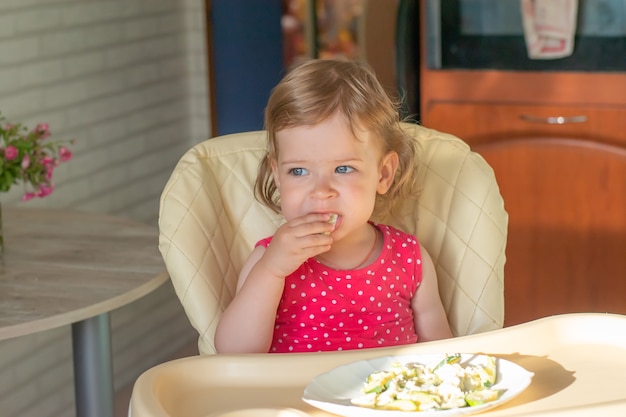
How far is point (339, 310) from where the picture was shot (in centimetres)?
187

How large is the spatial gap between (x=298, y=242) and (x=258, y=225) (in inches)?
13.9

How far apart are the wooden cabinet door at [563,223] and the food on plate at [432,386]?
Answer: 2.08 metres

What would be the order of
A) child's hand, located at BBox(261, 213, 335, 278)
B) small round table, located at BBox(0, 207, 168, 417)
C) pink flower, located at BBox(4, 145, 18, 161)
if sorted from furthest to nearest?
pink flower, located at BBox(4, 145, 18, 161) → small round table, located at BBox(0, 207, 168, 417) → child's hand, located at BBox(261, 213, 335, 278)

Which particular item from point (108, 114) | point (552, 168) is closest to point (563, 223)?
point (552, 168)

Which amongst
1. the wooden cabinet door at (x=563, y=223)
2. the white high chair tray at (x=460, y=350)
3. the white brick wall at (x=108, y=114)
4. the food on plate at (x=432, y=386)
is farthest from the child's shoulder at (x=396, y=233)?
the wooden cabinet door at (x=563, y=223)

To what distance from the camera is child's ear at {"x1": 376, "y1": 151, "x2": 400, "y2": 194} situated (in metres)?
1.89

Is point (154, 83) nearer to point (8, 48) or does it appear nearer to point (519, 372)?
point (8, 48)

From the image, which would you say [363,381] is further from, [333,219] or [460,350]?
[333,219]

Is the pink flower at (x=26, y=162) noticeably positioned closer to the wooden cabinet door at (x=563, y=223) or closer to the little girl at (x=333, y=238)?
the little girl at (x=333, y=238)

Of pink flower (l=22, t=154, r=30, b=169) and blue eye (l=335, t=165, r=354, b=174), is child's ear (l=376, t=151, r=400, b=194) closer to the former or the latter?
blue eye (l=335, t=165, r=354, b=174)

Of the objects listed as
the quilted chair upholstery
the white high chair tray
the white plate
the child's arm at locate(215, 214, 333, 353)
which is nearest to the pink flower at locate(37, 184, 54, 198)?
the quilted chair upholstery

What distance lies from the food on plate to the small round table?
80 centimetres

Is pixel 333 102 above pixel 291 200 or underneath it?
above

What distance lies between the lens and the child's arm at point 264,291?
1679mm
